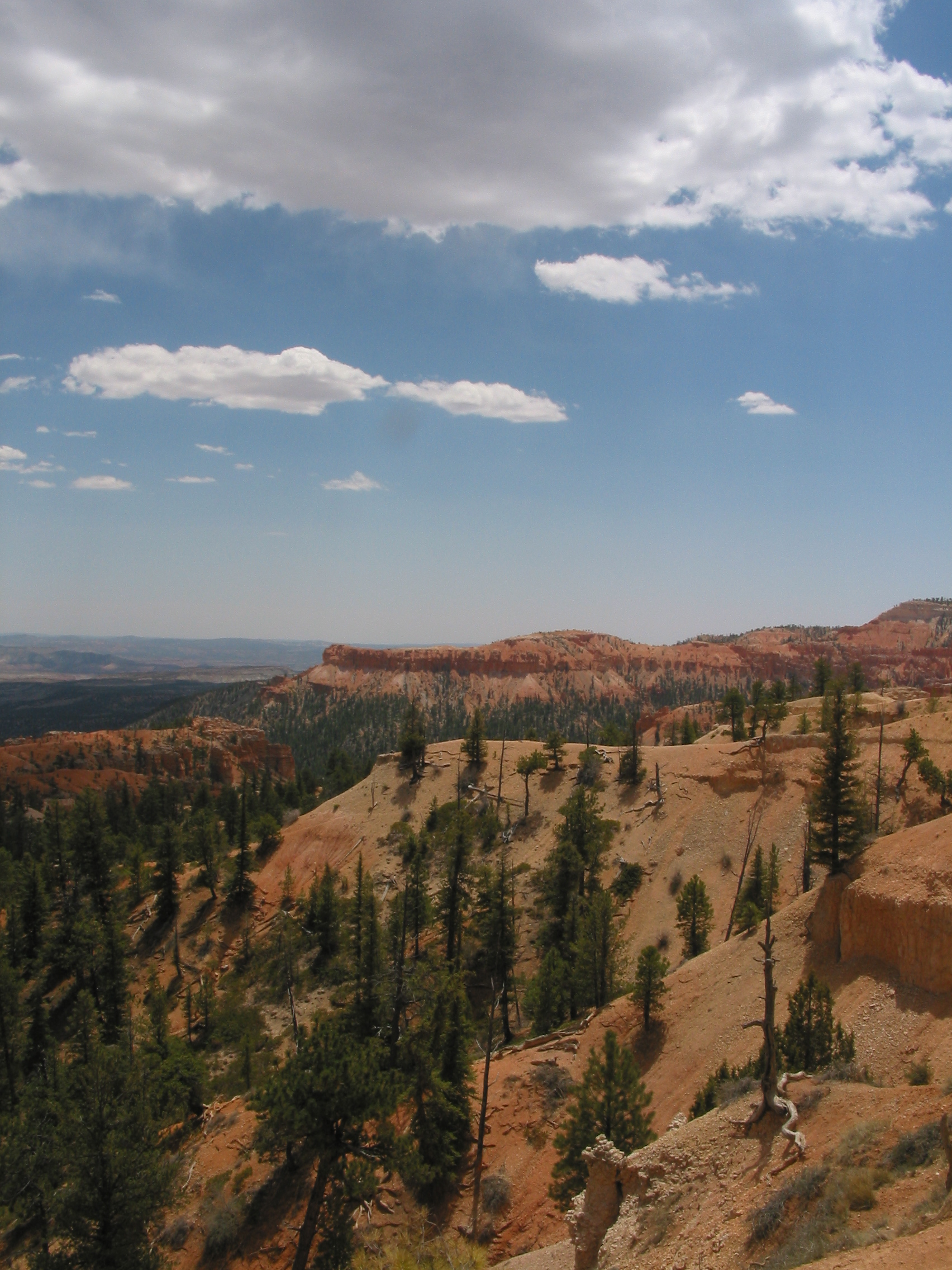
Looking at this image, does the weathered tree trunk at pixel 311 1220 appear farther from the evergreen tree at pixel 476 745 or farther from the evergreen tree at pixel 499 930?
the evergreen tree at pixel 476 745

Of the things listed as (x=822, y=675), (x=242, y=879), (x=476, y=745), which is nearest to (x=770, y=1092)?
(x=242, y=879)

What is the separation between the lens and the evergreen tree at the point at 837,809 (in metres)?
36.9

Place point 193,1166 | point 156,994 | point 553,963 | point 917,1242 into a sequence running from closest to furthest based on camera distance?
point 917,1242, point 193,1166, point 553,963, point 156,994

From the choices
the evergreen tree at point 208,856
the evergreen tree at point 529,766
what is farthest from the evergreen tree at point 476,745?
the evergreen tree at point 208,856

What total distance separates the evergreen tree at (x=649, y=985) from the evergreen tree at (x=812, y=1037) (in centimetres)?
957

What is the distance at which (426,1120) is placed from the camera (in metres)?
28.4

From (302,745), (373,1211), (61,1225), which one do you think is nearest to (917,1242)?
(373,1211)

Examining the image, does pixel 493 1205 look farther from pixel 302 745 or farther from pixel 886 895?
pixel 302 745

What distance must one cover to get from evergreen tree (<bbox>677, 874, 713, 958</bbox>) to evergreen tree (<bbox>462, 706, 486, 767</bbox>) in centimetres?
A: 3532

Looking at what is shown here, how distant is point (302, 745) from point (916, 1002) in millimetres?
179167

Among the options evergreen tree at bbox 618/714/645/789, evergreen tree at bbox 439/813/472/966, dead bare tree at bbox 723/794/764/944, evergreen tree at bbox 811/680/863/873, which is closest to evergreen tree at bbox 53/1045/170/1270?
evergreen tree at bbox 439/813/472/966

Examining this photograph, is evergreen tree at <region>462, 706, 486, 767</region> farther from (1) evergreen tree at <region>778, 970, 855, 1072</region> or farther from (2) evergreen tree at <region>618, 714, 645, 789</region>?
(1) evergreen tree at <region>778, 970, 855, 1072</region>

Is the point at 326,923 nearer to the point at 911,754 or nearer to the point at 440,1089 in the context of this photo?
the point at 440,1089

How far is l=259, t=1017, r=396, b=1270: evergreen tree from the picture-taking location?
21.9 meters
